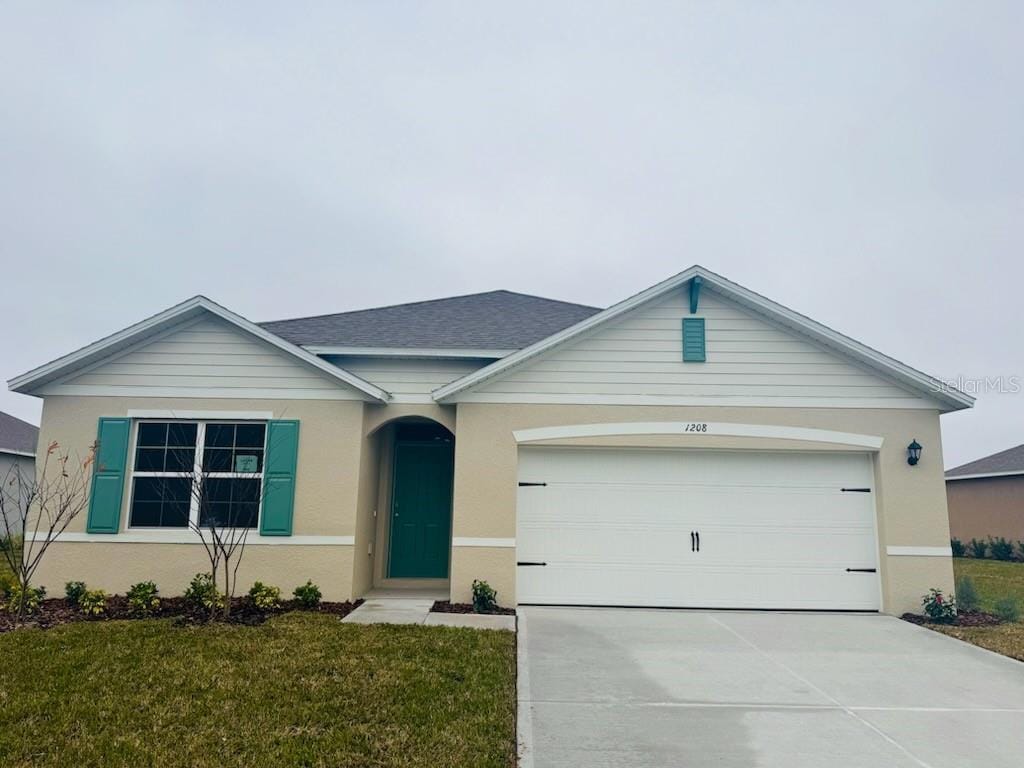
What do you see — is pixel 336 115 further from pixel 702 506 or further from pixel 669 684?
pixel 669 684

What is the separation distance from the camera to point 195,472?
9133mm

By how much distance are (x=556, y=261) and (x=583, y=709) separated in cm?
3874

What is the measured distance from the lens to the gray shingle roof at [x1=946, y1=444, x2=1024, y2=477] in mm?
21509

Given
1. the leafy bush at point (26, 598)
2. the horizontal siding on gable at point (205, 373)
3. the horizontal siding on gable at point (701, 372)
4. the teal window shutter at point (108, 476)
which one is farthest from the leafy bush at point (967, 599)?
the leafy bush at point (26, 598)

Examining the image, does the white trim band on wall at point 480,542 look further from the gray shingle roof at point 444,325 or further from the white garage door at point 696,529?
the gray shingle roof at point 444,325

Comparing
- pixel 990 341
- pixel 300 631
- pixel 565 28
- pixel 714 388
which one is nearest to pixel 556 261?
pixel 990 341

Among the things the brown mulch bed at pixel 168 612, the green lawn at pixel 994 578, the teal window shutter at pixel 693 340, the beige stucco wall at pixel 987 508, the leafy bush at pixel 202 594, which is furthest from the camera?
the beige stucco wall at pixel 987 508

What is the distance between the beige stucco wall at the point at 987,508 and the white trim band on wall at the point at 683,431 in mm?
17021

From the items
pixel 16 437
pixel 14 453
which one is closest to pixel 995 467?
pixel 14 453

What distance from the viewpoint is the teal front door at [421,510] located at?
10805 mm

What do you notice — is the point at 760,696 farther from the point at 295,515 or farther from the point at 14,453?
the point at 14,453

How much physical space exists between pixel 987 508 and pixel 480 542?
2209cm

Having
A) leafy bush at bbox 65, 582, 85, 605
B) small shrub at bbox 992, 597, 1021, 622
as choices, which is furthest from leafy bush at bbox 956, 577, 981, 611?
leafy bush at bbox 65, 582, 85, 605

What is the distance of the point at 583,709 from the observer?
16.9 feet
